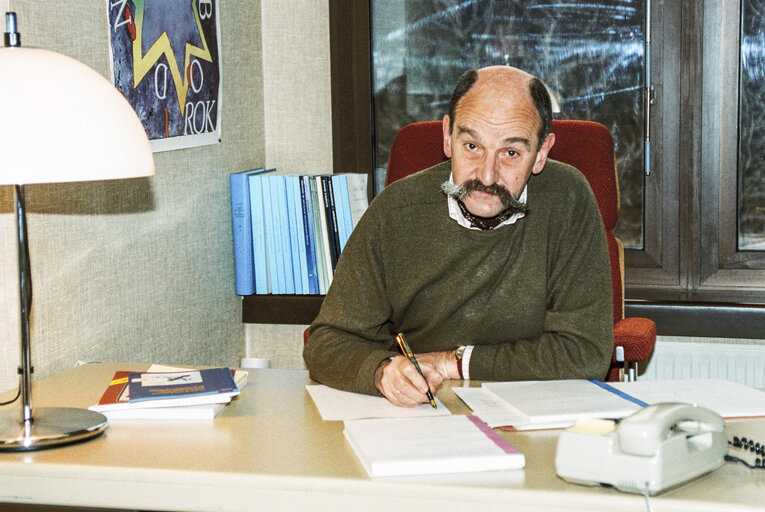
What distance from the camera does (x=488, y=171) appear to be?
1733mm

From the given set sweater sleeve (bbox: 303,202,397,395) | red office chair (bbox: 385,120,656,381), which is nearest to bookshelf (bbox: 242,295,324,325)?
red office chair (bbox: 385,120,656,381)

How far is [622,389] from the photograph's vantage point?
149 cm

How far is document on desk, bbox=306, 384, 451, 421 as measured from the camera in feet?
4.55

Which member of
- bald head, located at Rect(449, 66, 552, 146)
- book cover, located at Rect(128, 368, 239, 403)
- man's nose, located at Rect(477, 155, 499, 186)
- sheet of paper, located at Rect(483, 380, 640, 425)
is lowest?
sheet of paper, located at Rect(483, 380, 640, 425)

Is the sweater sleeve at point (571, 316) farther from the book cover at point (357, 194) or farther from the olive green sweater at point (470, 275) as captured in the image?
the book cover at point (357, 194)

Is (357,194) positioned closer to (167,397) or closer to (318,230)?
(318,230)

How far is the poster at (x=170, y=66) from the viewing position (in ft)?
6.45

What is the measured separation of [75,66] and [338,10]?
1.58 meters

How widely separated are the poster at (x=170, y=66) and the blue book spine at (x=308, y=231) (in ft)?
0.94

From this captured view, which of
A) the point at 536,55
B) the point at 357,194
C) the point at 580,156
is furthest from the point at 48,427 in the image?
the point at 536,55

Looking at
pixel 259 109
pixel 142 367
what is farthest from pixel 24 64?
pixel 259 109

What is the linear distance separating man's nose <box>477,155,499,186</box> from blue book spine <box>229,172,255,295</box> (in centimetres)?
100

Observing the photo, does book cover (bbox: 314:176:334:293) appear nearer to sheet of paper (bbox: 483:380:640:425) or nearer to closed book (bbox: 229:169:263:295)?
closed book (bbox: 229:169:263:295)

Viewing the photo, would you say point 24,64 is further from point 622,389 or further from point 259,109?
point 259,109
